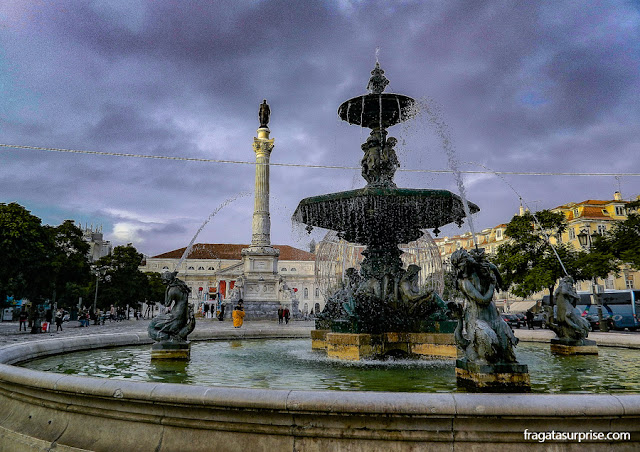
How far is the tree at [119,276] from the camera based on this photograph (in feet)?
158

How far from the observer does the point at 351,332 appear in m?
8.14

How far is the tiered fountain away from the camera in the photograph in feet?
27.0

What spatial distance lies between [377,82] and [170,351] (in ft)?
23.4

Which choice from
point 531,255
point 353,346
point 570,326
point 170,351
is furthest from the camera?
point 531,255

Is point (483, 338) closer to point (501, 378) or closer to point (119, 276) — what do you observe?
point (501, 378)

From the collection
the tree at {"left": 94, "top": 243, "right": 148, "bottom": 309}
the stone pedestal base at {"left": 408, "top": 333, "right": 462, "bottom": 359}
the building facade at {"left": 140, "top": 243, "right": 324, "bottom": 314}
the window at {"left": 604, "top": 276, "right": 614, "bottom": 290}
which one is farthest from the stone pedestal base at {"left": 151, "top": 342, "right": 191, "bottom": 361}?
the building facade at {"left": 140, "top": 243, "right": 324, "bottom": 314}

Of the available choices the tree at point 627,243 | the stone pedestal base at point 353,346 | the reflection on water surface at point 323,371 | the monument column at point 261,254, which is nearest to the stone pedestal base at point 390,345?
the stone pedestal base at point 353,346

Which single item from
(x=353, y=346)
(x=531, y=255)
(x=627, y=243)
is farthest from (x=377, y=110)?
(x=531, y=255)

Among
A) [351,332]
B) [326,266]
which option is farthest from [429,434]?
[326,266]

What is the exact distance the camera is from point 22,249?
2431 centimetres

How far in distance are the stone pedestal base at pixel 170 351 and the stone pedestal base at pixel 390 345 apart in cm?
248

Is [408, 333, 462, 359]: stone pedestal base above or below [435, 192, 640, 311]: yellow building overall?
below

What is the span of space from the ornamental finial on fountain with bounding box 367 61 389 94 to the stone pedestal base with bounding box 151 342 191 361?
6799 mm

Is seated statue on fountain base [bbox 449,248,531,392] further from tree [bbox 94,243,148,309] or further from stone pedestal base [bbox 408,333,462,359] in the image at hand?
tree [bbox 94,243,148,309]
